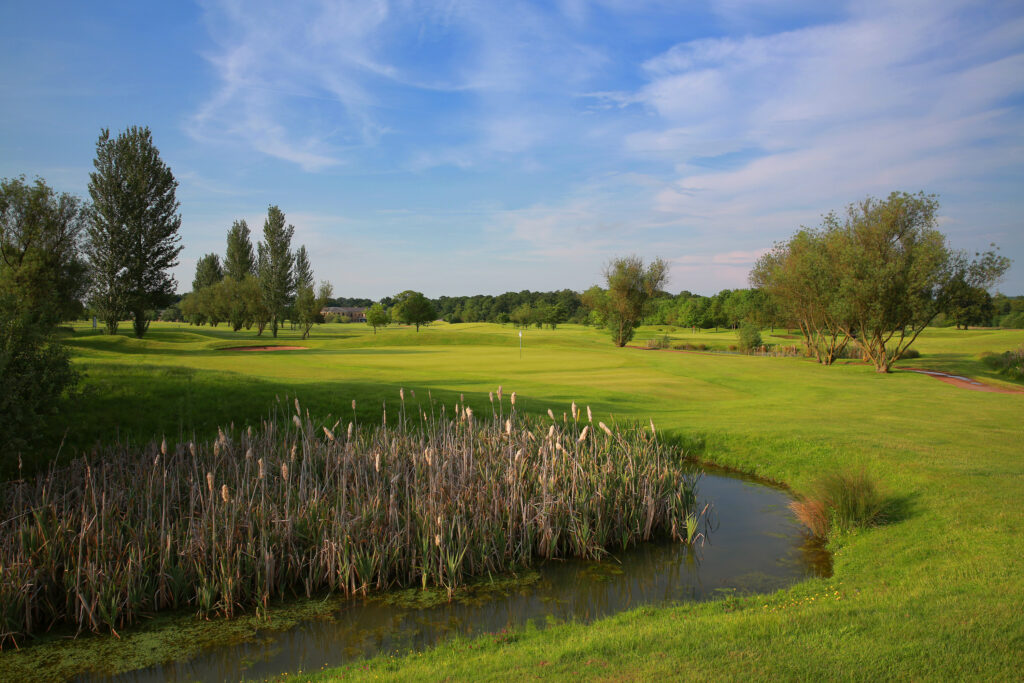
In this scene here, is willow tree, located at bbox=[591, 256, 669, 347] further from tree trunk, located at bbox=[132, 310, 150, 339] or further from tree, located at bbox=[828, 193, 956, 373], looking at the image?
tree trunk, located at bbox=[132, 310, 150, 339]

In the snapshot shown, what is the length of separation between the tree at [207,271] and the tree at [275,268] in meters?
34.3

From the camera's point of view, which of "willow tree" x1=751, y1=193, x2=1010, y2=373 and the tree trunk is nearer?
"willow tree" x1=751, y1=193, x2=1010, y2=373

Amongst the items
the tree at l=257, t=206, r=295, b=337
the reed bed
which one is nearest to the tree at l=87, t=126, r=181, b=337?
the tree at l=257, t=206, r=295, b=337

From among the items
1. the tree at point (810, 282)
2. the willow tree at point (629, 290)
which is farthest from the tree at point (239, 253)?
the tree at point (810, 282)

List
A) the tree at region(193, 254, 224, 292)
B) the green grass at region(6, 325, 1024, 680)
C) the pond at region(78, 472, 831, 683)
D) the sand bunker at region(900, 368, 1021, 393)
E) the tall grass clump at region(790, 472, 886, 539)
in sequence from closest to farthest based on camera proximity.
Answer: the green grass at region(6, 325, 1024, 680)
the pond at region(78, 472, 831, 683)
the tall grass clump at region(790, 472, 886, 539)
the sand bunker at region(900, 368, 1021, 393)
the tree at region(193, 254, 224, 292)

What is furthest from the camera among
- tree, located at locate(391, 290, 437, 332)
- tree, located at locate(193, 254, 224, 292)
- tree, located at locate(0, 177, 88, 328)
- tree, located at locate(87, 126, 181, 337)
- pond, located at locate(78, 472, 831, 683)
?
tree, located at locate(193, 254, 224, 292)

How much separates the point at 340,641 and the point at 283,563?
156 centimetres

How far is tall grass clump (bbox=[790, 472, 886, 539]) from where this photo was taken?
8.91m

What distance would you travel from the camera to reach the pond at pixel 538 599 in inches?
236

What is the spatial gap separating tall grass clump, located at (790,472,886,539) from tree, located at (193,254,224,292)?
11412 cm

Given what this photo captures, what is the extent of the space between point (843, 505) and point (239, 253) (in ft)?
329

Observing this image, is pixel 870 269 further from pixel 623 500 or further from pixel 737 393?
pixel 623 500

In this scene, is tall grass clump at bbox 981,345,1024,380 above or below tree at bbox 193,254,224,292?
below

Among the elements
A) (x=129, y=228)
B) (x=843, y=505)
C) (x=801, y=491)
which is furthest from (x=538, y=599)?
(x=129, y=228)
